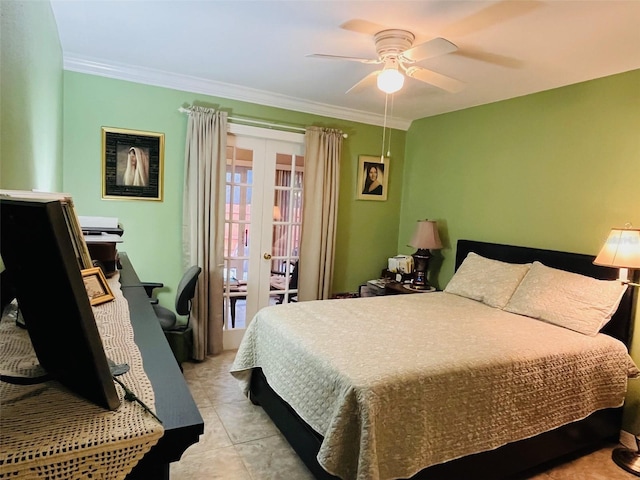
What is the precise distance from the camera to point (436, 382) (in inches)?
73.9

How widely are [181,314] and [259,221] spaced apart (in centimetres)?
120

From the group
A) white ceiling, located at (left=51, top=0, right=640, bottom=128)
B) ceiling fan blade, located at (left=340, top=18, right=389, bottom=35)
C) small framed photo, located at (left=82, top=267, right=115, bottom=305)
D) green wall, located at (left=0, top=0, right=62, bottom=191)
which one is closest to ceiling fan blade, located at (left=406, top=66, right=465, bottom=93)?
white ceiling, located at (left=51, top=0, right=640, bottom=128)

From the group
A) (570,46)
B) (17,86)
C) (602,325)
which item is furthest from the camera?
(602,325)

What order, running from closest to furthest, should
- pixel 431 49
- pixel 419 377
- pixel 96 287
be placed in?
pixel 96 287 → pixel 419 377 → pixel 431 49

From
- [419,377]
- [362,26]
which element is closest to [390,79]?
[362,26]

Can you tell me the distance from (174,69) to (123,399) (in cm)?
300

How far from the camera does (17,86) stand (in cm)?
140

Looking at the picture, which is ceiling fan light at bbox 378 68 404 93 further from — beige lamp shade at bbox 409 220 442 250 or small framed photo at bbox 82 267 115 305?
beige lamp shade at bbox 409 220 442 250

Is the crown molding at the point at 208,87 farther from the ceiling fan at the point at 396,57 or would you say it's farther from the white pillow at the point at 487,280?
the white pillow at the point at 487,280

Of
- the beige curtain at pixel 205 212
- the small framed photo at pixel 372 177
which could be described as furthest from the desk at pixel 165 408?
the small framed photo at pixel 372 177

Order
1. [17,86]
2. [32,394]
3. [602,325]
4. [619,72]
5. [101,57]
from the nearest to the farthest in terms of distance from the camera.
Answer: [32,394]
[17,86]
[602,325]
[619,72]
[101,57]

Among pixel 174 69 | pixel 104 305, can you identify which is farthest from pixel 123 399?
pixel 174 69

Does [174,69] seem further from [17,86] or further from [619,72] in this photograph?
[619,72]

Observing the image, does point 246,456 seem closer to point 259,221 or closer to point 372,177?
point 259,221
